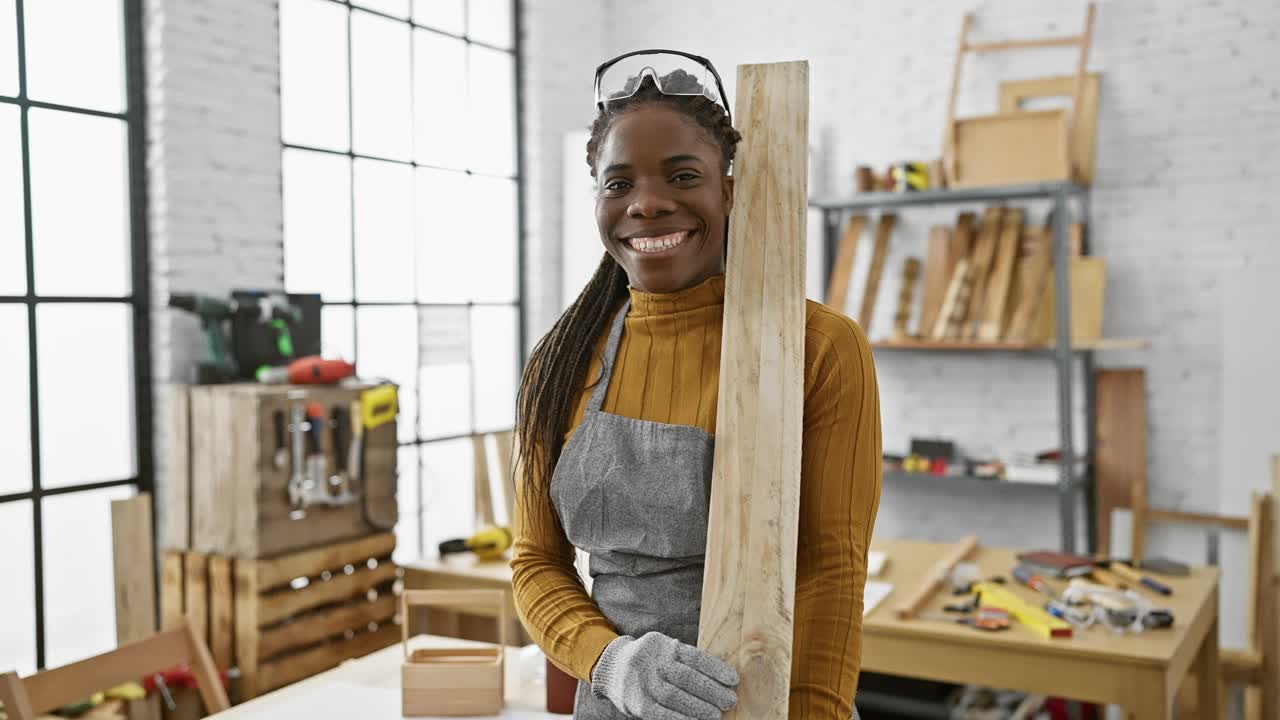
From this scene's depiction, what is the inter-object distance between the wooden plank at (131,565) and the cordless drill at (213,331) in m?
0.58

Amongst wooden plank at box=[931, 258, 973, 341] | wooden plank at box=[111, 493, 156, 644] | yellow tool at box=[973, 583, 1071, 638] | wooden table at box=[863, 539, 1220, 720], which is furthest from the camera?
wooden plank at box=[931, 258, 973, 341]

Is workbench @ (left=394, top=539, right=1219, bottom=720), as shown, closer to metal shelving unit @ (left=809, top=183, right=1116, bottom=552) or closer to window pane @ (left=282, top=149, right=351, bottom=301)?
metal shelving unit @ (left=809, top=183, right=1116, bottom=552)

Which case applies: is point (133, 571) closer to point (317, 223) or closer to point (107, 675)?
point (107, 675)

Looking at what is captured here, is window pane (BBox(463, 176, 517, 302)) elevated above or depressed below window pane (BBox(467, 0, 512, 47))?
below

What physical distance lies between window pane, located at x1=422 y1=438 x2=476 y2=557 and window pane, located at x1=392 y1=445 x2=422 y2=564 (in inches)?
2.0

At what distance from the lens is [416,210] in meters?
4.80

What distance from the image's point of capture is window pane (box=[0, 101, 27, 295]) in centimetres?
318

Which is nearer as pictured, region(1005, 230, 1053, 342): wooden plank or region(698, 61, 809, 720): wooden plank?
region(698, 61, 809, 720): wooden plank

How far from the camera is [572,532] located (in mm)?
1271

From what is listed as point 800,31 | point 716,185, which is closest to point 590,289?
point 716,185

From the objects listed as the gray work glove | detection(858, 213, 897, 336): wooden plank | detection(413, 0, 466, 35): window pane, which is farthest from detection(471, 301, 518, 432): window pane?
the gray work glove

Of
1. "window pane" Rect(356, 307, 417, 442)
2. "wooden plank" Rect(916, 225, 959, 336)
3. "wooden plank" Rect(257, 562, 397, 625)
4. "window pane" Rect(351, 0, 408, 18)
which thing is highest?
"window pane" Rect(351, 0, 408, 18)

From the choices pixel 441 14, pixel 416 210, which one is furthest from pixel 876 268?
pixel 441 14

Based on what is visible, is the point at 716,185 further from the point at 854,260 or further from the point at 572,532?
the point at 854,260
